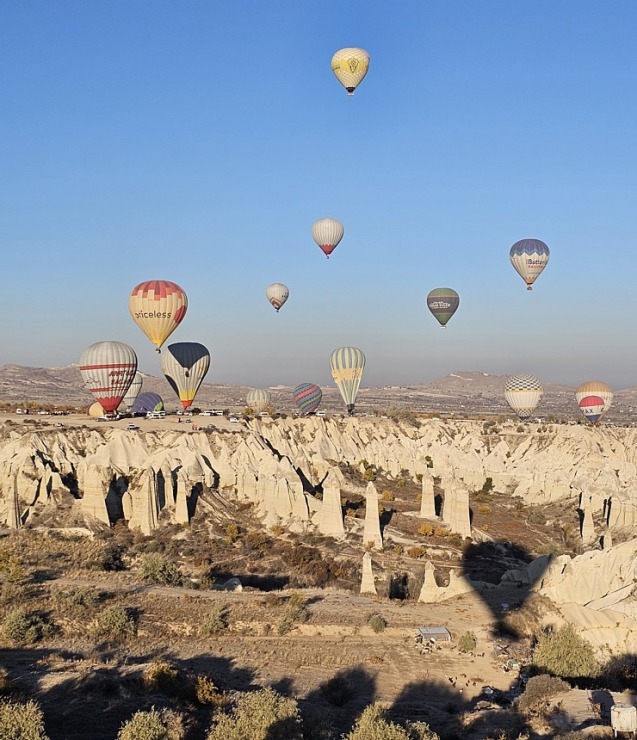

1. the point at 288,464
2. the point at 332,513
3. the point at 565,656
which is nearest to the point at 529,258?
the point at 288,464

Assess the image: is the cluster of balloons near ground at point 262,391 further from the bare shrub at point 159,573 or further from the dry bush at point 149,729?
the dry bush at point 149,729

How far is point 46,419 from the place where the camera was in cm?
6531

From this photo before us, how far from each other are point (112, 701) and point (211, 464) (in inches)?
1444

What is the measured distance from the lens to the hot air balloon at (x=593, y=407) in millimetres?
95625

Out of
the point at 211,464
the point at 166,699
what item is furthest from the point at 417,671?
the point at 211,464

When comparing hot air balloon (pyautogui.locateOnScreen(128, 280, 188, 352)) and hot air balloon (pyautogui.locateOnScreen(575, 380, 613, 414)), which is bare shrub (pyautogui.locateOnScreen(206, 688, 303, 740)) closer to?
hot air balloon (pyautogui.locateOnScreen(128, 280, 188, 352))

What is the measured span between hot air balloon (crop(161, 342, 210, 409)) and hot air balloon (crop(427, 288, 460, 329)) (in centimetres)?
2838

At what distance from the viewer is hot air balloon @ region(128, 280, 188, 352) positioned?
6231cm

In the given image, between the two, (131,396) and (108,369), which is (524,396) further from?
(108,369)

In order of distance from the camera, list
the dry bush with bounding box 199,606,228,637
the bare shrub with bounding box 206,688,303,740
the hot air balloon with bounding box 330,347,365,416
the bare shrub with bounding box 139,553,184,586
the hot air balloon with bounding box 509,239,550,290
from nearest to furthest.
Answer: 1. the bare shrub with bounding box 206,688,303,740
2. the dry bush with bounding box 199,606,228,637
3. the bare shrub with bounding box 139,553,184,586
4. the hot air balloon with bounding box 509,239,550,290
5. the hot air balloon with bounding box 330,347,365,416

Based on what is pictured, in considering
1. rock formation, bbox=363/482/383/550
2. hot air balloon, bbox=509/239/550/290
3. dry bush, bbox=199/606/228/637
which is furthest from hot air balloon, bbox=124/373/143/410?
dry bush, bbox=199/606/228/637

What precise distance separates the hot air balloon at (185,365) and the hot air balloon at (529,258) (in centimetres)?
3410

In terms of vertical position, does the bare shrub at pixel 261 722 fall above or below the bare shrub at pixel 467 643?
above

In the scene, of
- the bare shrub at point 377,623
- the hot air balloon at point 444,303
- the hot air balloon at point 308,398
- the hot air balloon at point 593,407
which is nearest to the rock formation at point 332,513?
the bare shrub at point 377,623
